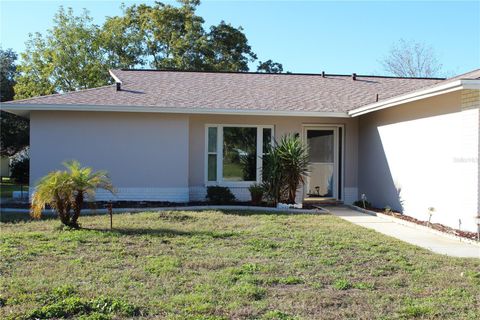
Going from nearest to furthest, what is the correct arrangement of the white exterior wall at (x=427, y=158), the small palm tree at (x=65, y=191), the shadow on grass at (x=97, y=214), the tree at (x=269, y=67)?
the small palm tree at (x=65, y=191) < the white exterior wall at (x=427, y=158) < the shadow on grass at (x=97, y=214) < the tree at (x=269, y=67)

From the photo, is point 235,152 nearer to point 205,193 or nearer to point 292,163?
point 205,193

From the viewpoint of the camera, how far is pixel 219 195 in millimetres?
14172

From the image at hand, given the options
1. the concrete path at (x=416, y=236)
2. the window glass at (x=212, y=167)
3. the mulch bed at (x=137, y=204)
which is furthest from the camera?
the window glass at (x=212, y=167)

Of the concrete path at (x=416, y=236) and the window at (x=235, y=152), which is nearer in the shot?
the concrete path at (x=416, y=236)

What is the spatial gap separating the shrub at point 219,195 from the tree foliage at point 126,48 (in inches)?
767

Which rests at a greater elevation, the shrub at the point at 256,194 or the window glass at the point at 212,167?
the window glass at the point at 212,167

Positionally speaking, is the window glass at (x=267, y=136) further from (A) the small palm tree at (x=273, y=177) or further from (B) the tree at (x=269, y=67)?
(B) the tree at (x=269, y=67)

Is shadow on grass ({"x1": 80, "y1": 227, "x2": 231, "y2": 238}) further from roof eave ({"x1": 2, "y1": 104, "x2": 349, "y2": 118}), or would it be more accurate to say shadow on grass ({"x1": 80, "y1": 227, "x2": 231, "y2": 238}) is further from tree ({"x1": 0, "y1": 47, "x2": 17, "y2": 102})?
tree ({"x1": 0, "y1": 47, "x2": 17, "y2": 102})

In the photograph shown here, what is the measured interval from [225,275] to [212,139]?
8977 mm

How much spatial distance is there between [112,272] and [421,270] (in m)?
3.93

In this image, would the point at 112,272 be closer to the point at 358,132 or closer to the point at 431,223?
the point at 431,223

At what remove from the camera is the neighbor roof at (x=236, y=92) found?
1398 centimetres

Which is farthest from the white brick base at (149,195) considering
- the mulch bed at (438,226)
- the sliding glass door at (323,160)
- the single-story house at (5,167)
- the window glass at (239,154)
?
the single-story house at (5,167)

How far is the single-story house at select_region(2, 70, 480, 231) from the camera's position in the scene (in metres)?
12.4
